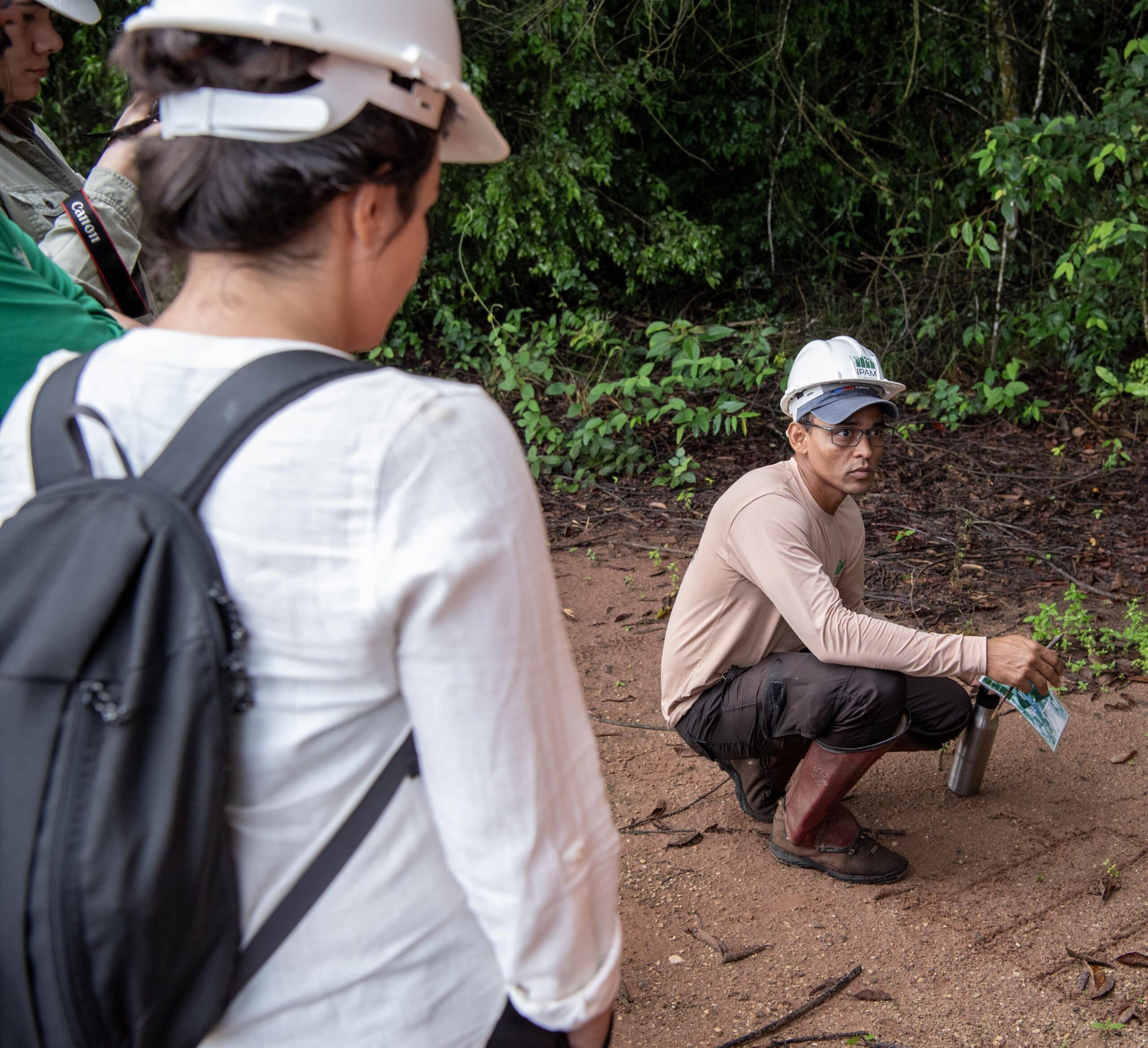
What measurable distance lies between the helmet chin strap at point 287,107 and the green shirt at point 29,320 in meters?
0.81

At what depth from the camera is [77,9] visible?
239 centimetres

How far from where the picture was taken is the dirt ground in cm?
272

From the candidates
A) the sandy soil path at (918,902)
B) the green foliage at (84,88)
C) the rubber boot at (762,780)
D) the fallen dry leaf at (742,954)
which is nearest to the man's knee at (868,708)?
the rubber boot at (762,780)

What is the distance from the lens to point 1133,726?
399cm

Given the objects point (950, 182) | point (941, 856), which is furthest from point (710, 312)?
point (941, 856)

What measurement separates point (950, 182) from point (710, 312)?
7.42ft

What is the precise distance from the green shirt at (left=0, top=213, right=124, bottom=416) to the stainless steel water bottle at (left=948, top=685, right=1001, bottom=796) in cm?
277

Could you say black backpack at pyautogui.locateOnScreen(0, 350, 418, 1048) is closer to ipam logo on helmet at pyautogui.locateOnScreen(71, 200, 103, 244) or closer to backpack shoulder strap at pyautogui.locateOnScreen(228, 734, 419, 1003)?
backpack shoulder strap at pyautogui.locateOnScreen(228, 734, 419, 1003)

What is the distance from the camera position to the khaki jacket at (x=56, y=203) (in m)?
2.33

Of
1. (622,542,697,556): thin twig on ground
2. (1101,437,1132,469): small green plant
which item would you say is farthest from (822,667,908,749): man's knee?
(1101,437,1132,469): small green plant

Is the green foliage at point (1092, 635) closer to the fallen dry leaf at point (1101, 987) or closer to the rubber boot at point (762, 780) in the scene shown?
the rubber boot at point (762, 780)

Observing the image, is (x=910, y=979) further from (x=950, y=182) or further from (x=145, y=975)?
(x=950, y=182)

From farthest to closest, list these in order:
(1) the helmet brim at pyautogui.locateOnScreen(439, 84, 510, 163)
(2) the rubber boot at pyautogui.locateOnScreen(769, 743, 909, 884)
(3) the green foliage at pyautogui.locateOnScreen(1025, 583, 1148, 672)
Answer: (3) the green foliage at pyautogui.locateOnScreen(1025, 583, 1148, 672), (2) the rubber boot at pyautogui.locateOnScreen(769, 743, 909, 884), (1) the helmet brim at pyautogui.locateOnScreen(439, 84, 510, 163)

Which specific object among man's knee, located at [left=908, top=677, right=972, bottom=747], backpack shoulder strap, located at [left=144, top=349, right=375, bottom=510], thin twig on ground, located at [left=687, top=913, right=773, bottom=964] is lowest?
thin twig on ground, located at [left=687, top=913, right=773, bottom=964]
